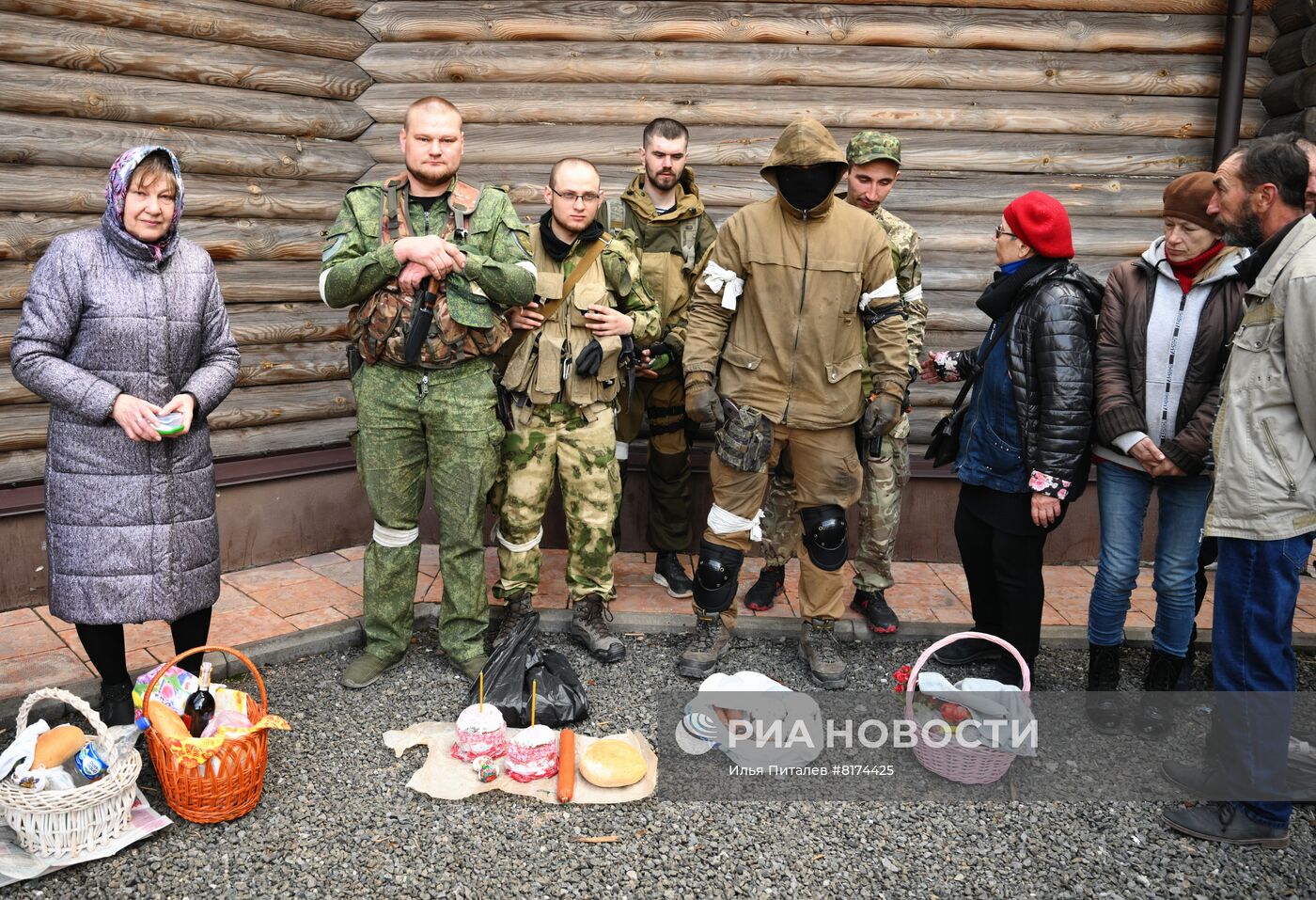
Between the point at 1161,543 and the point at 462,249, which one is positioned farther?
the point at 1161,543

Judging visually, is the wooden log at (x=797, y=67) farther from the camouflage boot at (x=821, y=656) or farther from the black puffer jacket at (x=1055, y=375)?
the camouflage boot at (x=821, y=656)

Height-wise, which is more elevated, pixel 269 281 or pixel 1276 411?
pixel 269 281

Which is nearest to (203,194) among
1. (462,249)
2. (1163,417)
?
(462,249)

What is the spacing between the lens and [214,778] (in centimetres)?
311

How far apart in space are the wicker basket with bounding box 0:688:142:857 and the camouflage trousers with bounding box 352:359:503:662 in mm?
1321

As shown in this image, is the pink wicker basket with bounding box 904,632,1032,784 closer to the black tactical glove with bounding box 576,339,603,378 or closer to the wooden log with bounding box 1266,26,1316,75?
the black tactical glove with bounding box 576,339,603,378

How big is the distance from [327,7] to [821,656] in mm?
4440

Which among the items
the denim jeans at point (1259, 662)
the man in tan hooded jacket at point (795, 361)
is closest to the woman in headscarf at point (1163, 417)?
the denim jeans at point (1259, 662)

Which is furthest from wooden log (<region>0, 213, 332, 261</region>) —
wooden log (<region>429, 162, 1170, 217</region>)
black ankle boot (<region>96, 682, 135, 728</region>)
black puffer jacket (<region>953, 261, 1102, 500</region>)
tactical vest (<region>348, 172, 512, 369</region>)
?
black puffer jacket (<region>953, 261, 1102, 500</region>)

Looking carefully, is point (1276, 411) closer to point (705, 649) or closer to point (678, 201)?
point (705, 649)

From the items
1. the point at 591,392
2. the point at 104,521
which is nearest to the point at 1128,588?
the point at 591,392

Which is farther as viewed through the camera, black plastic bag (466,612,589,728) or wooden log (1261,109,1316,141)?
wooden log (1261,109,1316,141)

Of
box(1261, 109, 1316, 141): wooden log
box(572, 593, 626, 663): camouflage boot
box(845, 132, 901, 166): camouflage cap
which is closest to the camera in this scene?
box(572, 593, 626, 663): camouflage boot

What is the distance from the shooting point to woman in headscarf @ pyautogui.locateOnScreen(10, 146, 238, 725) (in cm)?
335
